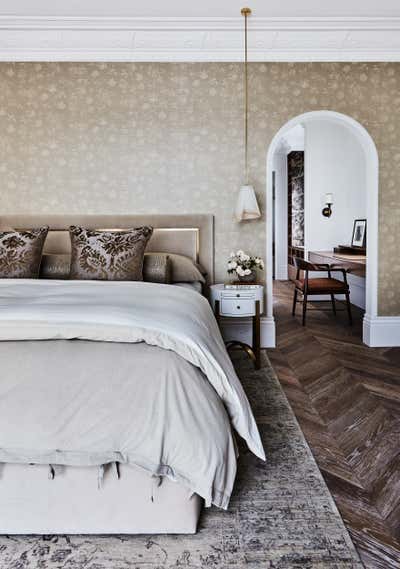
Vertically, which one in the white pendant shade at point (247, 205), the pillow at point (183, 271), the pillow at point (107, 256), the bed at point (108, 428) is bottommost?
the bed at point (108, 428)

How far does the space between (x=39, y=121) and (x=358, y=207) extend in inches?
180

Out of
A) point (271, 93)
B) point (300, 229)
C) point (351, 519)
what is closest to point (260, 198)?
point (271, 93)

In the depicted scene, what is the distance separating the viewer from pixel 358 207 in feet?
22.1

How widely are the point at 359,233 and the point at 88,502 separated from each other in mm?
5720

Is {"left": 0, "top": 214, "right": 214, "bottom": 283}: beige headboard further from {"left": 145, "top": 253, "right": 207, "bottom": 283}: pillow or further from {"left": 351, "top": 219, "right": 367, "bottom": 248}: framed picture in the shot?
{"left": 351, "top": 219, "right": 367, "bottom": 248}: framed picture

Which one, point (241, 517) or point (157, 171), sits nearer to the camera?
point (241, 517)

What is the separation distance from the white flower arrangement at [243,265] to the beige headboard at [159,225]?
12.7 inches

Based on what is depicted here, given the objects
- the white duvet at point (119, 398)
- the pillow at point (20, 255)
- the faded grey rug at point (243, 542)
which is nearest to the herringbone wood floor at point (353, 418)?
the faded grey rug at point (243, 542)

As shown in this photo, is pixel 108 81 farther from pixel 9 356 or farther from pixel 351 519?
pixel 351 519

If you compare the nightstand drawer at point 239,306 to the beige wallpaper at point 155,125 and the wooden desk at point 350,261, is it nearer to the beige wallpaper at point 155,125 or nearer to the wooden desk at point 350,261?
the beige wallpaper at point 155,125

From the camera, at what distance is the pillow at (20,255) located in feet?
10.6

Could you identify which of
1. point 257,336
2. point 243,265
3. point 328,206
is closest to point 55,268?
point 243,265

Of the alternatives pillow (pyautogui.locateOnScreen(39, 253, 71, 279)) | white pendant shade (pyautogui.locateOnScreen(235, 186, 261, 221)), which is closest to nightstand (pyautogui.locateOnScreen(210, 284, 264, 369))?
white pendant shade (pyautogui.locateOnScreen(235, 186, 261, 221))
